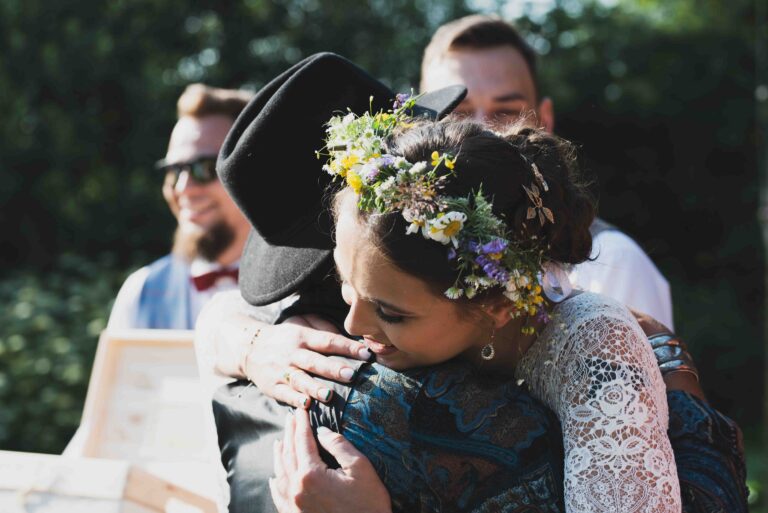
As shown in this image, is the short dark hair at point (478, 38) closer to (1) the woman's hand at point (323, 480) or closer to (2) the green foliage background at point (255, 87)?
(1) the woman's hand at point (323, 480)

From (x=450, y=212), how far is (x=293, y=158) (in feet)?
2.04

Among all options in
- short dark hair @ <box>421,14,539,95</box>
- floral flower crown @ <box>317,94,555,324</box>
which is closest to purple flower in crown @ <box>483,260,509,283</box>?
floral flower crown @ <box>317,94,555,324</box>

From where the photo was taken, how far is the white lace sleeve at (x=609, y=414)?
208cm

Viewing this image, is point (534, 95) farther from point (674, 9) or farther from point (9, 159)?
point (674, 9)

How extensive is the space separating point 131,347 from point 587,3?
750 centimetres

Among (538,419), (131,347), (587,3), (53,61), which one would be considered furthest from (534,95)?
(587,3)

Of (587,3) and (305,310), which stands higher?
(305,310)

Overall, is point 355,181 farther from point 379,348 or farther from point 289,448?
point 289,448

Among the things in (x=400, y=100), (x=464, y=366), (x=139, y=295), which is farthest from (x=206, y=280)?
(x=464, y=366)

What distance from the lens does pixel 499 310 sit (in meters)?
2.36

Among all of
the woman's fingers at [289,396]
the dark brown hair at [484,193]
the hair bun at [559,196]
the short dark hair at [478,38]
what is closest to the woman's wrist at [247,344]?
the woman's fingers at [289,396]

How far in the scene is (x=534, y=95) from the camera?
14.8 ft

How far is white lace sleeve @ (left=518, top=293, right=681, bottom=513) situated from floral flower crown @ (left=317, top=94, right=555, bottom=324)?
151 millimetres

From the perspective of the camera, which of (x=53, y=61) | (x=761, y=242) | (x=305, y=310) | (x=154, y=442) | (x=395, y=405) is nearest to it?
(x=395, y=405)
